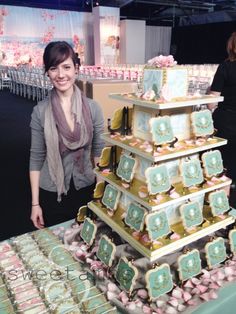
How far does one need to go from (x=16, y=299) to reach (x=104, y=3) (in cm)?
1410

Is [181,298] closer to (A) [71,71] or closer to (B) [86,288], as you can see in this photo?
(B) [86,288]

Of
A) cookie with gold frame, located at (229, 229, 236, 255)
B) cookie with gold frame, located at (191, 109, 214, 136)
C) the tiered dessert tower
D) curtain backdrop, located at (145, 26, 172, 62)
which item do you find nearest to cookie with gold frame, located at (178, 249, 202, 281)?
the tiered dessert tower

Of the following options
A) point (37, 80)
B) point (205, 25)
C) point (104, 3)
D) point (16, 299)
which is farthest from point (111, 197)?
point (205, 25)

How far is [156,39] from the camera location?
17.5 m

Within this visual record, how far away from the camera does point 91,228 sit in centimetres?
135

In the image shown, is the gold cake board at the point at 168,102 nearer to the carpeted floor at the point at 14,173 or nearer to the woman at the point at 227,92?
the woman at the point at 227,92

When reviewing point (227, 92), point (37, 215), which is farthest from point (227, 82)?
point (37, 215)

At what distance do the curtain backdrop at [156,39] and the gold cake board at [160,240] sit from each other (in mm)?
16855

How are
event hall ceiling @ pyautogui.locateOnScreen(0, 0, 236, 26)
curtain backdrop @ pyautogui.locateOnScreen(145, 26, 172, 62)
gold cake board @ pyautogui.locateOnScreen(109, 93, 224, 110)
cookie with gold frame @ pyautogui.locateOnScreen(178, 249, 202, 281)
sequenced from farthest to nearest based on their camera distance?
curtain backdrop @ pyautogui.locateOnScreen(145, 26, 172, 62), event hall ceiling @ pyautogui.locateOnScreen(0, 0, 236, 26), cookie with gold frame @ pyautogui.locateOnScreen(178, 249, 202, 281), gold cake board @ pyautogui.locateOnScreen(109, 93, 224, 110)

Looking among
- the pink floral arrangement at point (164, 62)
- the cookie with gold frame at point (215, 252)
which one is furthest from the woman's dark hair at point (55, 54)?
the cookie with gold frame at point (215, 252)

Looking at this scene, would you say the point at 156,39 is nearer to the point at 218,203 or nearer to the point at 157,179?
the point at 218,203

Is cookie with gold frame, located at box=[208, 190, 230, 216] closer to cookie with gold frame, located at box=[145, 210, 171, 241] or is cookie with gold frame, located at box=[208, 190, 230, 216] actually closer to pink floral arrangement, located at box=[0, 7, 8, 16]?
cookie with gold frame, located at box=[145, 210, 171, 241]

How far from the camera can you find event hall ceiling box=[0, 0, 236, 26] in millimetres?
12539

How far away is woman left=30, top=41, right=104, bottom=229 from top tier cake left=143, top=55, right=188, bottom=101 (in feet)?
1.46
